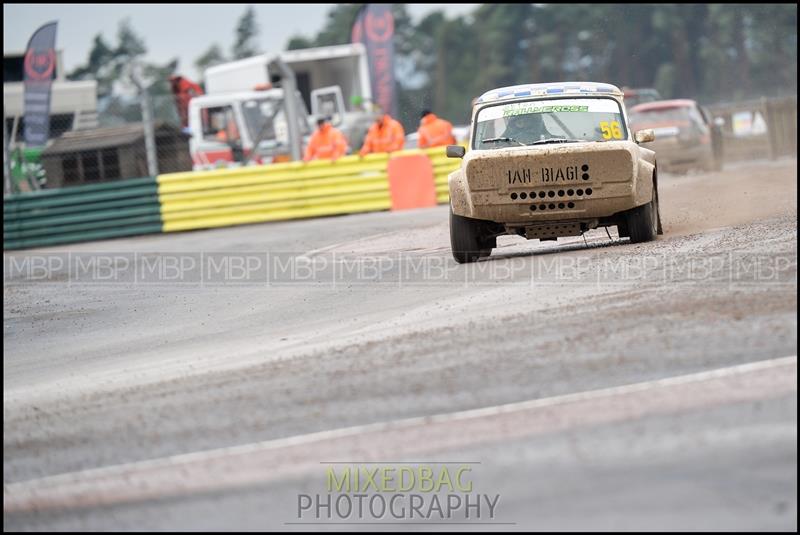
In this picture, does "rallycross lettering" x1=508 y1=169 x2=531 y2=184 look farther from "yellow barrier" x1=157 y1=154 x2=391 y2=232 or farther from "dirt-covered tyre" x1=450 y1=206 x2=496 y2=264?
"yellow barrier" x1=157 y1=154 x2=391 y2=232

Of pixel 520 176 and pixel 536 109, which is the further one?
pixel 536 109

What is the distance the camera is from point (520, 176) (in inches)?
425

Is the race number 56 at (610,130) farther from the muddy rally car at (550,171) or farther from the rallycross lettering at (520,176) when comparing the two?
the rallycross lettering at (520,176)

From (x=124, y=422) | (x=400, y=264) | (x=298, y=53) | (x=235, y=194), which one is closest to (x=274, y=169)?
(x=235, y=194)

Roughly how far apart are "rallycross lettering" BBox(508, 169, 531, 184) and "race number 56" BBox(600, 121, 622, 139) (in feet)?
3.21

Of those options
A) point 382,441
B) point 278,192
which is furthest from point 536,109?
point 278,192

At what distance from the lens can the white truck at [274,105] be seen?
2570 centimetres

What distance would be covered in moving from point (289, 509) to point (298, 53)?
2554 cm

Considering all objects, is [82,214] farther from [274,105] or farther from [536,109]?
[536,109]

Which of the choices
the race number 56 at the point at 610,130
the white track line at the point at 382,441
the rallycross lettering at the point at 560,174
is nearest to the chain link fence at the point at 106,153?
the race number 56 at the point at 610,130

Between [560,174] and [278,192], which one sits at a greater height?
[560,174]

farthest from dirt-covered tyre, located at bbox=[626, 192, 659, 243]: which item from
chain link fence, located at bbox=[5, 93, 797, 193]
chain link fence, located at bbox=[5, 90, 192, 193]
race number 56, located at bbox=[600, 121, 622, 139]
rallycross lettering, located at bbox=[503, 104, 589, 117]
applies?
chain link fence, located at bbox=[5, 90, 192, 193]

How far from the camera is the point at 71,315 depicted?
11.5 m

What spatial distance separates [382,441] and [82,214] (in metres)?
17.7
